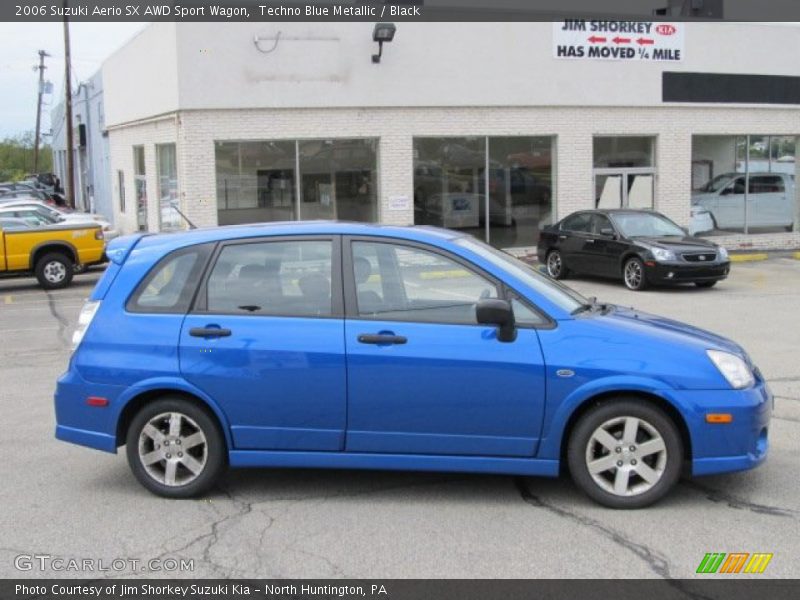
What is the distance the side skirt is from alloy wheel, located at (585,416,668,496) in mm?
251

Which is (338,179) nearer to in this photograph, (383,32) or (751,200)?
(383,32)

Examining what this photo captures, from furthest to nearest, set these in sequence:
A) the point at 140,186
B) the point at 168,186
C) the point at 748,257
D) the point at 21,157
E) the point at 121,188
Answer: the point at 21,157, the point at 121,188, the point at 140,186, the point at 168,186, the point at 748,257

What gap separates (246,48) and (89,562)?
15.7 metres

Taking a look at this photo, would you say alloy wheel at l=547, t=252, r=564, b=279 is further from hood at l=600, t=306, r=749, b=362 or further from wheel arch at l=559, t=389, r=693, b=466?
wheel arch at l=559, t=389, r=693, b=466

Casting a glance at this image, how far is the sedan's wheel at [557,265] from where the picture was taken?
724 inches

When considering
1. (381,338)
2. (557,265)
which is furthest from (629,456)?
(557,265)

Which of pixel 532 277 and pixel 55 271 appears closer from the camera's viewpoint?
pixel 532 277

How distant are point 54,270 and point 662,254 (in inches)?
466

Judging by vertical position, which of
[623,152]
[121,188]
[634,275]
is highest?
[623,152]

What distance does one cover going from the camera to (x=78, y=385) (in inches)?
214

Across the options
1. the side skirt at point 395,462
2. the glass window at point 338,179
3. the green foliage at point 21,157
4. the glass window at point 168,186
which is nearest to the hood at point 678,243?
the glass window at point 338,179

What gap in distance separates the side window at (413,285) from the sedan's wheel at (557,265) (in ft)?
43.5

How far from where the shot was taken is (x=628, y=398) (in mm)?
5113

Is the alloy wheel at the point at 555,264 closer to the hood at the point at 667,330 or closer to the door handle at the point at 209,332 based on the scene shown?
the hood at the point at 667,330
